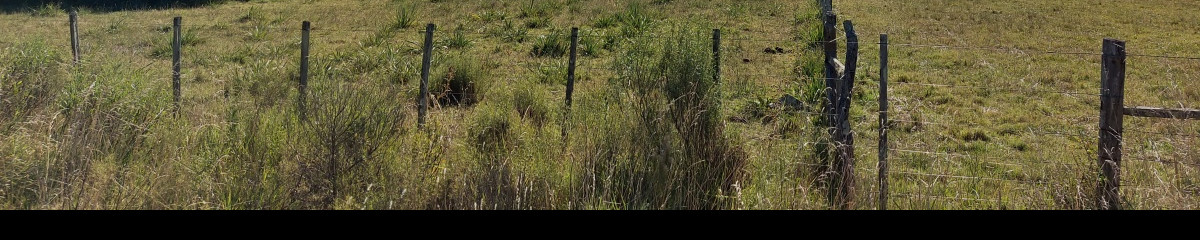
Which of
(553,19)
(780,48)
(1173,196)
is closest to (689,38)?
(1173,196)

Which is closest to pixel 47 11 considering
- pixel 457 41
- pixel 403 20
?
pixel 403 20

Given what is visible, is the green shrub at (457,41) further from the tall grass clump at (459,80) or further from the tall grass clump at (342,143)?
the tall grass clump at (342,143)

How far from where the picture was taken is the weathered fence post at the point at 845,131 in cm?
588

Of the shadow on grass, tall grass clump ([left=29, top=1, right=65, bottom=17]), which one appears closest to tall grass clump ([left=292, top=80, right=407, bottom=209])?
the shadow on grass

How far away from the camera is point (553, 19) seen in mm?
18078

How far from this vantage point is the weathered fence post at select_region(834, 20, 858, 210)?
5883 mm

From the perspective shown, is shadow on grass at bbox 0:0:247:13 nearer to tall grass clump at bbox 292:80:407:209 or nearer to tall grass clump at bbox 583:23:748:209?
tall grass clump at bbox 292:80:407:209

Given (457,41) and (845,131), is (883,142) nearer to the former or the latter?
(845,131)

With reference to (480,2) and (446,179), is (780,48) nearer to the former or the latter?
(480,2)

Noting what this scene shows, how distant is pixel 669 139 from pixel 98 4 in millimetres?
23812

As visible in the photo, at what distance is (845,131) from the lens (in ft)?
20.0

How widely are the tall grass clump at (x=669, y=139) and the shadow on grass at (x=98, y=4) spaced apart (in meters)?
20.7

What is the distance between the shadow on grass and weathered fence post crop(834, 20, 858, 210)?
21.5 metres

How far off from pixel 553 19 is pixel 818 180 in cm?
1247
